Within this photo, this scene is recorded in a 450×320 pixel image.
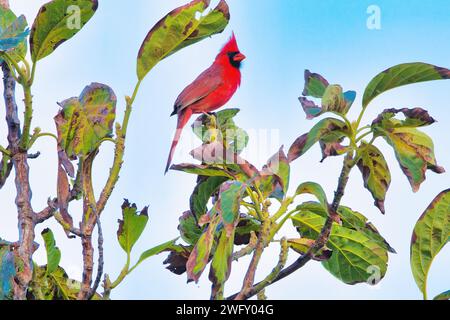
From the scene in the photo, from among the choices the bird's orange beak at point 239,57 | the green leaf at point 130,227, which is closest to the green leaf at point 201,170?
the green leaf at point 130,227

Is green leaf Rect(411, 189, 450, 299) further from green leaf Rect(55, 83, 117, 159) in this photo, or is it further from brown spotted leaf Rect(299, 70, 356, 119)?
green leaf Rect(55, 83, 117, 159)

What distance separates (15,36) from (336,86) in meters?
0.64

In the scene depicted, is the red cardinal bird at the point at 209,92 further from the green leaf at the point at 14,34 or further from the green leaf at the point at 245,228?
the green leaf at the point at 14,34

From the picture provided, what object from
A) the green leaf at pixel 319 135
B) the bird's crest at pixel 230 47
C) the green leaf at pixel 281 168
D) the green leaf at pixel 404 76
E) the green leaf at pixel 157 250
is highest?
the bird's crest at pixel 230 47

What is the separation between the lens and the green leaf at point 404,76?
1.59 metres

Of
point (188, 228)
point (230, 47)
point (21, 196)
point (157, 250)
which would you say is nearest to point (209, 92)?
point (230, 47)

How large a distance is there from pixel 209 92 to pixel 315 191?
1.19m

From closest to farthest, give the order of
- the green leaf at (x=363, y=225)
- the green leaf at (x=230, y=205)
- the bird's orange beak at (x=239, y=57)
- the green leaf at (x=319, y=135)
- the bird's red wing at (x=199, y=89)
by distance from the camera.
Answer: the green leaf at (x=230, y=205) < the green leaf at (x=319, y=135) < the green leaf at (x=363, y=225) < the bird's red wing at (x=199, y=89) < the bird's orange beak at (x=239, y=57)

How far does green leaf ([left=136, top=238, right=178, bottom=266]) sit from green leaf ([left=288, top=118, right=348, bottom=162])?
36cm

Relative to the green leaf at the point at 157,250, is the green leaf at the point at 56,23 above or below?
above

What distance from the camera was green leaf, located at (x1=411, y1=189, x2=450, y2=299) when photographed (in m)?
1.72

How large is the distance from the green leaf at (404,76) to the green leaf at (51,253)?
730 mm

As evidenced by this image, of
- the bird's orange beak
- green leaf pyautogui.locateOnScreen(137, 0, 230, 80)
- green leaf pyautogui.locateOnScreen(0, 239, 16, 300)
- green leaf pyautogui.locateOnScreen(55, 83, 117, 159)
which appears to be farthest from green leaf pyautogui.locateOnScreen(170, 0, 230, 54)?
the bird's orange beak

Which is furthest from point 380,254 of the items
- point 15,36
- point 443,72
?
point 15,36
